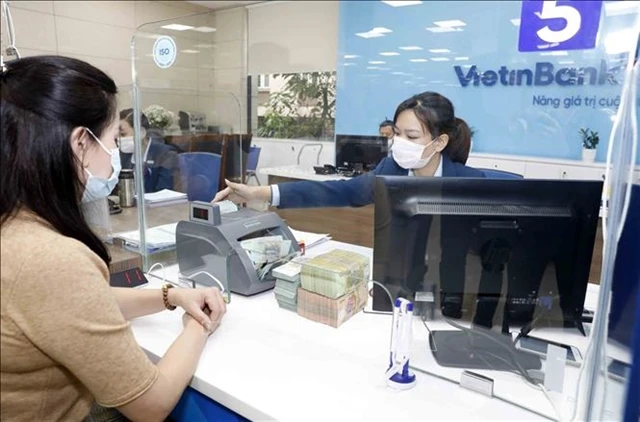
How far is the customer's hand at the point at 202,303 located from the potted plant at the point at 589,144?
2.77m

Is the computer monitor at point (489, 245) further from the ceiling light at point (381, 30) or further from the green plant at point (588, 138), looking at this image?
the ceiling light at point (381, 30)

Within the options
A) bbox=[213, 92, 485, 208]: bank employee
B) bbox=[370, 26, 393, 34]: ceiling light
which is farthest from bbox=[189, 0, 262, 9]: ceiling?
bbox=[213, 92, 485, 208]: bank employee

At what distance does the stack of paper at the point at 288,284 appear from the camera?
1242 mm

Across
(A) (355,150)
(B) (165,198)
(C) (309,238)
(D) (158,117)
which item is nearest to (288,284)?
(C) (309,238)

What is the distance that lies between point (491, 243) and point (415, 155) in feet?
2.54

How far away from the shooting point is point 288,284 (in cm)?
125

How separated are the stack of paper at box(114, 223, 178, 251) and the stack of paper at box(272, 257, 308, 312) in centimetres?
52

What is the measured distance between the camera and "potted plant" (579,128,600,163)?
2.99 metres

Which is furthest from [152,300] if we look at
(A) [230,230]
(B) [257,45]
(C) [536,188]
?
(B) [257,45]

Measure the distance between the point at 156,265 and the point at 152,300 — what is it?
439mm

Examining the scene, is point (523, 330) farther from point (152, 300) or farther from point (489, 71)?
point (489, 71)

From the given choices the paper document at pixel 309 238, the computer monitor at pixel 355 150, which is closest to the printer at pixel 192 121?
the computer monitor at pixel 355 150

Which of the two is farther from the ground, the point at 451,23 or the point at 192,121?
the point at 451,23

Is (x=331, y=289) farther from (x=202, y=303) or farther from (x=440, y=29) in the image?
(x=440, y=29)
